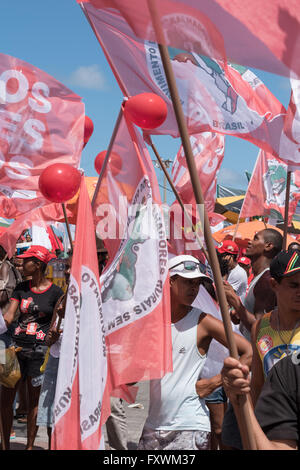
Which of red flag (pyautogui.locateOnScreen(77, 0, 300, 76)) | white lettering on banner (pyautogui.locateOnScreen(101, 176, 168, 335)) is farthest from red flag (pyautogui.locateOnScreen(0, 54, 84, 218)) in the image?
red flag (pyautogui.locateOnScreen(77, 0, 300, 76))

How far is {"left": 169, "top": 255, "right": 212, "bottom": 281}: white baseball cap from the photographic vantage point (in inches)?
163

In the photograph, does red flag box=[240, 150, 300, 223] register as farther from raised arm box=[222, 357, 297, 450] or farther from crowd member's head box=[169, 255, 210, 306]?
raised arm box=[222, 357, 297, 450]

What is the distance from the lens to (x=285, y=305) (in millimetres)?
3322

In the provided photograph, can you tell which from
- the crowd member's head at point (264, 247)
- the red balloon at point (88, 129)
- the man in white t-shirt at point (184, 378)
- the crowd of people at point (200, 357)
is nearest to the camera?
the crowd of people at point (200, 357)

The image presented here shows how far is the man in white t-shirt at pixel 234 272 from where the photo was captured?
772 centimetres

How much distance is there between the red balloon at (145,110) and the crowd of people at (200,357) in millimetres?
947

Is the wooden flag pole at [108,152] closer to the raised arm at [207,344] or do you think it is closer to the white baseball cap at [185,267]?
the white baseball cap at [185,267]

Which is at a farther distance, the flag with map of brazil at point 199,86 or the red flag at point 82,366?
the flag with map of brazil at point 199,86

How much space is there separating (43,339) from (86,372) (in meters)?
2.83

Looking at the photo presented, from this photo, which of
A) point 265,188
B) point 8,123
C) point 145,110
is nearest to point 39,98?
point 8,123

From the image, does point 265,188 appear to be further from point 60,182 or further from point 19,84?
point 60,182

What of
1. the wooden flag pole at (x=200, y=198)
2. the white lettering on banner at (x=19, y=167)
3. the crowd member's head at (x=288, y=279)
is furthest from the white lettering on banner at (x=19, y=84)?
the wooden flag pole at (x=200, y=198)

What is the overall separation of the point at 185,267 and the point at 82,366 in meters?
1.11
